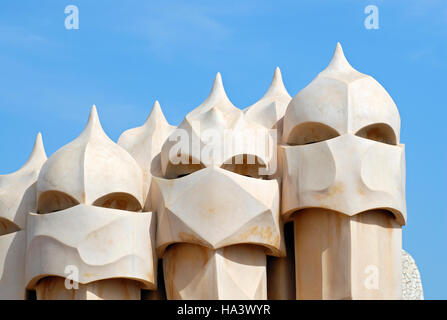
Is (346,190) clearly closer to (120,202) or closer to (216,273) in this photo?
(216,273)

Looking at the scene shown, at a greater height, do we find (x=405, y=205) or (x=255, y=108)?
(x=255, y=108)

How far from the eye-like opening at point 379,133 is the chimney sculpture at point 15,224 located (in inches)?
252

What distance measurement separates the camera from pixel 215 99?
63.6 feet

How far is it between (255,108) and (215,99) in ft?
3.07

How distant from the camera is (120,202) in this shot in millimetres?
18594

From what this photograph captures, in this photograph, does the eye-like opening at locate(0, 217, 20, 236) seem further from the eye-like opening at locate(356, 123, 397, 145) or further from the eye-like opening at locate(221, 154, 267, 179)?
the eye-like opening at locate(356, 123, 397, 145)

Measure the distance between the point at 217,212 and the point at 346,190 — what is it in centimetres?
222

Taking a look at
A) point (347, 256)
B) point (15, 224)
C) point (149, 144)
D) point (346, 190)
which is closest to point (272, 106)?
Result: point (149, 144)

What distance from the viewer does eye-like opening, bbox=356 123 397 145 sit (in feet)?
58.9

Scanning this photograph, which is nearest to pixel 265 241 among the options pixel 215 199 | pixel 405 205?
pixel 215 199

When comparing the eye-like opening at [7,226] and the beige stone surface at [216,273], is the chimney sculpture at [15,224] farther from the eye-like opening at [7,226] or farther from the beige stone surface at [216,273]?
the beige stone surface at [216,273]

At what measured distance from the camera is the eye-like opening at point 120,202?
1816 centimetres

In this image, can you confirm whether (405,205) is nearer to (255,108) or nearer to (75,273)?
(255,108)
